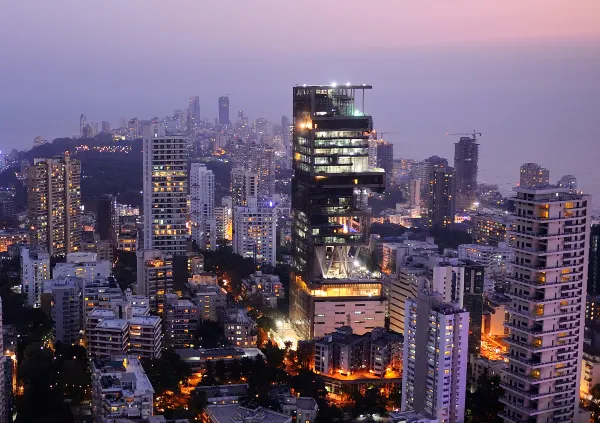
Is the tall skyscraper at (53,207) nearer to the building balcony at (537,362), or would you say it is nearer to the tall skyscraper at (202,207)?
the tall skyscraper at (202,207)

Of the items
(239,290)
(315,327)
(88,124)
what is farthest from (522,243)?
(88,124)

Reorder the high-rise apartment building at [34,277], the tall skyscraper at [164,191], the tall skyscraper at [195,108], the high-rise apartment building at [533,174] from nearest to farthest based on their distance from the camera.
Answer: the high-rise apartment building at [533,174] → the high-rise apartment building at [34,277] → the tall skyscraper at [164,191] → the tall skyscraper at [195,108]

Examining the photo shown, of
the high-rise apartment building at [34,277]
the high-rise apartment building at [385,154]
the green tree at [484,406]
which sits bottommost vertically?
the green tree at [484,406]

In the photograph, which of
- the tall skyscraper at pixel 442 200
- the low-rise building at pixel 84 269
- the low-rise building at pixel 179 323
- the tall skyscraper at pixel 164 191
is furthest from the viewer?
the tall skyscraper at pixel 442 200

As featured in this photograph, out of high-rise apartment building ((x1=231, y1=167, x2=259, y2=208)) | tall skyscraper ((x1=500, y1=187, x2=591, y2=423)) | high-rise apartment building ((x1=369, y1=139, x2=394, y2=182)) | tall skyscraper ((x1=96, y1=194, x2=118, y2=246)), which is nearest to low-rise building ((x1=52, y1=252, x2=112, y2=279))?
tall skyscraper ((x1=96, y1=194, x2=118, y2=246))

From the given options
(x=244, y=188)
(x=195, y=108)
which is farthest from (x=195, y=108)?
(x=244, y=188)

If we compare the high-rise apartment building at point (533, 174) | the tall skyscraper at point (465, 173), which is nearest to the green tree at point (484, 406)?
the high-rise apartment building at point (533, 174)

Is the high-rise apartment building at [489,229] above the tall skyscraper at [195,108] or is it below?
below
